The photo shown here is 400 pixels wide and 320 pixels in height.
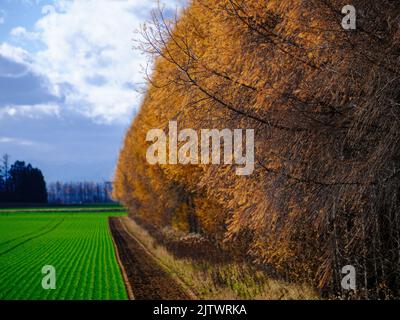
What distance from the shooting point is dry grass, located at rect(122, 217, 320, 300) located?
10141 millimetres

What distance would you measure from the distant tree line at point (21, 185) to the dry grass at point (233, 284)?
372ft

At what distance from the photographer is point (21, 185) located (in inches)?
4850

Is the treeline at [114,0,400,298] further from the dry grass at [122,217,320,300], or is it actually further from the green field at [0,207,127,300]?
the green field at [0,207,127,300]

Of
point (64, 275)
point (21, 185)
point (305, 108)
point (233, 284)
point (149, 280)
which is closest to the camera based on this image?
point (305, 108)

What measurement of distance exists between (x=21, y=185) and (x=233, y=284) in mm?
119860

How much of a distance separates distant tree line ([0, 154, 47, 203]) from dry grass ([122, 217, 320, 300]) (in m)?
113

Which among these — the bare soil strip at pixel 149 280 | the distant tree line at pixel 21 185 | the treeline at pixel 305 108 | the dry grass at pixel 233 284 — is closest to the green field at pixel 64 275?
the bare soil strip at pixel 149 280

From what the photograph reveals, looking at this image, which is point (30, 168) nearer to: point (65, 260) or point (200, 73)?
point (65, 260)

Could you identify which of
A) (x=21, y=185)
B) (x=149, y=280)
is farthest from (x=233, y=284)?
(x=21, y=185)

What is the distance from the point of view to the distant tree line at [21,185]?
122 metres

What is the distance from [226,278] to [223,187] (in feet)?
17.3

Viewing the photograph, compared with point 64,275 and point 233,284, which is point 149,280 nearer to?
point 233,284

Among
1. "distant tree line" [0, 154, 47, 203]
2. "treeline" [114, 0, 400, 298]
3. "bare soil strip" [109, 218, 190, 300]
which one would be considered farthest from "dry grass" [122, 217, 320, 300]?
"distant tree line" [0, 154, 47, 203]

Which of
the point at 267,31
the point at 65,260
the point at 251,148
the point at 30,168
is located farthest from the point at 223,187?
the point at 30,168
